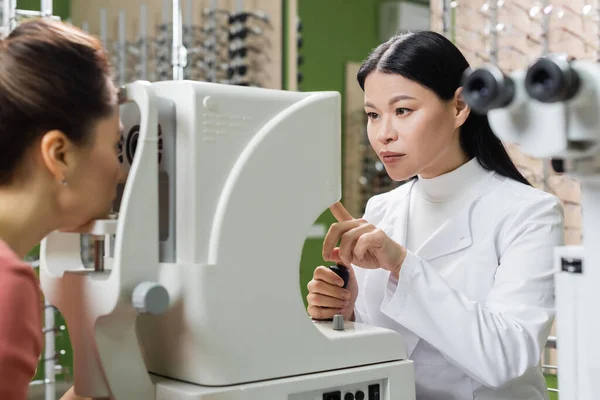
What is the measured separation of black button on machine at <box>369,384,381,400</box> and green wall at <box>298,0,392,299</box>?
2.93 metres

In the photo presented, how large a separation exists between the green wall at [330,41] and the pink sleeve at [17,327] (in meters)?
3.19

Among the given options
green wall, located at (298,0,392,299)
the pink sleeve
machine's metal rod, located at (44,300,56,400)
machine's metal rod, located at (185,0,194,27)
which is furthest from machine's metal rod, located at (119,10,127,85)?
the pink sleeve

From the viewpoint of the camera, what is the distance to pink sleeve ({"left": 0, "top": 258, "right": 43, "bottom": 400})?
0.68 m

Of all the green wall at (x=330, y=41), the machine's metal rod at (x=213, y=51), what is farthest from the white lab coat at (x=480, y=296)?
the green wall at (x=330, y=41)

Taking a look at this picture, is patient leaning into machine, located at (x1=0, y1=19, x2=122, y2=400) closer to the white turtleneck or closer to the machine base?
the machine base

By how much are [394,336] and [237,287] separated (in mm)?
283

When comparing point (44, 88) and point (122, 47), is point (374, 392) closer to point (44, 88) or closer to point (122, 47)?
point (44, 88)

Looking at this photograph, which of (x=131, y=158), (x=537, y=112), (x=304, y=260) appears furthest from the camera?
(x=304, y=260)

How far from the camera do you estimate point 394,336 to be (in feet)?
3.26

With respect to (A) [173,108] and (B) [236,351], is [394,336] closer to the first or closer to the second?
(B) [236,351]

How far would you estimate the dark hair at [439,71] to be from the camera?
1261mm

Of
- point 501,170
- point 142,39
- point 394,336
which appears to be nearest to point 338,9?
point 142,39

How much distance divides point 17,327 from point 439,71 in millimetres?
874

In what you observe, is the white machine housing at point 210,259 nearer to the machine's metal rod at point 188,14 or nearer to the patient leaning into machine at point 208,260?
the patient leaning into machine at point 208,260
